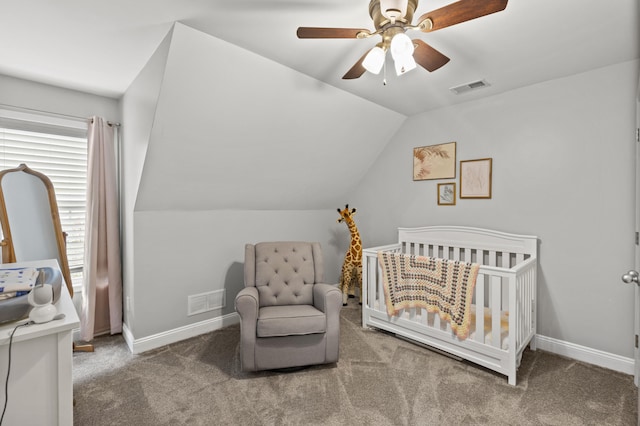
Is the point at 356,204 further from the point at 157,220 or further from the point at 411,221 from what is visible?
the point at 157,220

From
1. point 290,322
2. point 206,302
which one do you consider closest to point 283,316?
point 290,322

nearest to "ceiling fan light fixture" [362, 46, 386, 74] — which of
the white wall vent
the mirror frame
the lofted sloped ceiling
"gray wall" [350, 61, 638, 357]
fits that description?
the lofted sloped ceiling

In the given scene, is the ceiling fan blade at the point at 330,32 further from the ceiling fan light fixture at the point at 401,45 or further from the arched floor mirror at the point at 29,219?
the arched floor mirror at the point at 29,219

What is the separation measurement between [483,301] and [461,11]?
1866mm

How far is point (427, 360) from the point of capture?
2488 mm

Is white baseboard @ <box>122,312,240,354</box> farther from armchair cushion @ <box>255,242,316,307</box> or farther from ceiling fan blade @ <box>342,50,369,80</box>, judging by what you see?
ceiling fan blade @ <box>342,50,369,80</box>

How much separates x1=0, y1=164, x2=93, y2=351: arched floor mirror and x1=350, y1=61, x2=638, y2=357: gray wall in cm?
359

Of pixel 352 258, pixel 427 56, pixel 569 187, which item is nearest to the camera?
pixel 427 56

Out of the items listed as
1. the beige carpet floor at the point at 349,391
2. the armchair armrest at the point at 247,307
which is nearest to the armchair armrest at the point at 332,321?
the beige carpet floor at the point at 349,391

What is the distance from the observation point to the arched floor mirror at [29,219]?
92.0 inches

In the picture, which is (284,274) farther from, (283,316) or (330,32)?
(330,32)

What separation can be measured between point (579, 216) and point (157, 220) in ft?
11.5

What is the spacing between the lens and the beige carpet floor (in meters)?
1.83

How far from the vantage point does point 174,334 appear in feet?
9.25
